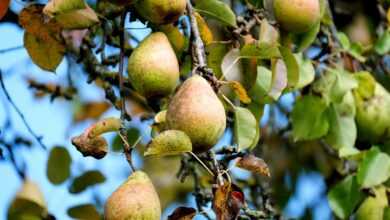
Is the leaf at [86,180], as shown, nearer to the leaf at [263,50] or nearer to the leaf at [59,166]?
the leaf at [59,166]

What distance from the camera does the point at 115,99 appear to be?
141cm

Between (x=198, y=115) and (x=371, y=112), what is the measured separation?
0.77 meters

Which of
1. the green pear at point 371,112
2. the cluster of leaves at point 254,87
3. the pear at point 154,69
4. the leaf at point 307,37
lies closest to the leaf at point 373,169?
the cluster of leaves at point 254,87

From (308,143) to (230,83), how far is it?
1.56 m

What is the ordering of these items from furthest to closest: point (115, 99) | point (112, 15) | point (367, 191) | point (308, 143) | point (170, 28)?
1. point (308, 143)
2. point (367, 191)
3. point (115, 99)
4. point (112, 15)
5. point (170, 28)

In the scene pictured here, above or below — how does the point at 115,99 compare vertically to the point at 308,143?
above

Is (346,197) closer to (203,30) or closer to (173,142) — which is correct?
(203,30)

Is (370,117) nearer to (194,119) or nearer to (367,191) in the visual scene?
(367,191)

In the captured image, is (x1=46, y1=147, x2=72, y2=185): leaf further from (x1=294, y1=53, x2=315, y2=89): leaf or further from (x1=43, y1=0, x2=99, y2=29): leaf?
(x1=43, y1=0, x2=99, y2=29): leaf

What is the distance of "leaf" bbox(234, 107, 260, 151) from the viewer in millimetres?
1086

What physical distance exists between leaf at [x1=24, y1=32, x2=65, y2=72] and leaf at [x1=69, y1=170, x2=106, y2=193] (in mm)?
329

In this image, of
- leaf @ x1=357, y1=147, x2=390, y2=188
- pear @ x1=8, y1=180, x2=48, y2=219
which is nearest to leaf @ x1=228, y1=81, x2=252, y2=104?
leaf @ x1=357, y1=147, x2=390, y2=188

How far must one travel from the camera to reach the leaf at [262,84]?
4.21 ft

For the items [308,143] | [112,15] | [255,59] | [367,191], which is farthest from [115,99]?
[308,143]
